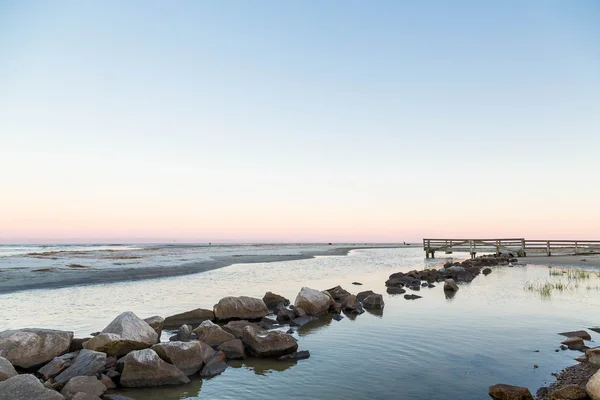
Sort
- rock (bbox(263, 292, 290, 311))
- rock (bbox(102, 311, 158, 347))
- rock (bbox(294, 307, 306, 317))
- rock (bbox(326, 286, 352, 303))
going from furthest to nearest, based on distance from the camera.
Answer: rock (bbox(326, 286, 352, 303)) < rock (bbox(263, 292, 290, 311)) < rock (bbox(294, 307, 306, 317)) < rock (bbox(102, 311, 158, 347))

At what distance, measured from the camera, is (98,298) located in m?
22.4

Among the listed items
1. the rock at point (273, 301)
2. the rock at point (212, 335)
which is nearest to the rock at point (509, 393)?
the rock at point (212, 335)

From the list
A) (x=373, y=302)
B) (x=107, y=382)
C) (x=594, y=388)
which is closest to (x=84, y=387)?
(x=107, y=382)

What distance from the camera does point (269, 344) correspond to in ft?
40.3

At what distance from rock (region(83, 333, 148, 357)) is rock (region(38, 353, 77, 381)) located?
0.59 meters

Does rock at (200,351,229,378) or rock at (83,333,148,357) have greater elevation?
rock at (83,333,148,357)

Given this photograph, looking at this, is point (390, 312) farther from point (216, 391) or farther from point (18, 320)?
point (18, 320)

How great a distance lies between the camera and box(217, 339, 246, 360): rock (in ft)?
40.0

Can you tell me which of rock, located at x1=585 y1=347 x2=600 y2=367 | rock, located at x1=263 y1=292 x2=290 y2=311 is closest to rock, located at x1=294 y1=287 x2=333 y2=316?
rock, located at x1=263 y1=292 x2=290 y2=311

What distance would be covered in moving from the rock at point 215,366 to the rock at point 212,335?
1.06 meters

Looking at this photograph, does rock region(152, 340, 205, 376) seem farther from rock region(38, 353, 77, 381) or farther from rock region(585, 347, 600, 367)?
rock region(585, 347, 600, 367)

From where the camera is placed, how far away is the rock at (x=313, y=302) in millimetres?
18047

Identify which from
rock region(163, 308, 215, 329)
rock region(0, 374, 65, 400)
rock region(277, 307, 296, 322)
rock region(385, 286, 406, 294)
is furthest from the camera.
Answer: rock region(385, 286, 406, 294)

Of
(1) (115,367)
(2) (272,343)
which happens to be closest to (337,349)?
(2) (272,343)
